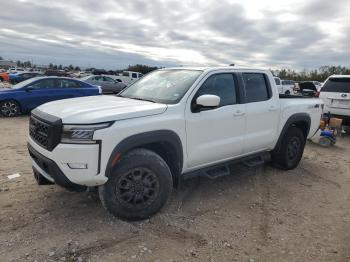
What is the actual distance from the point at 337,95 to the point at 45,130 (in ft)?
29.1

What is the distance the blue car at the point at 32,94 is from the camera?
36.8 feet

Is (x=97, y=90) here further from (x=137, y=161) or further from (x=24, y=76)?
(x=24, y=76)

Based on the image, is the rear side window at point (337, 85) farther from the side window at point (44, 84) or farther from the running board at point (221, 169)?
the side window at point (44, 84)

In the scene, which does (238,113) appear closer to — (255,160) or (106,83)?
(255,160)

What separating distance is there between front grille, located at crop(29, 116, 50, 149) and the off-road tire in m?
3.80

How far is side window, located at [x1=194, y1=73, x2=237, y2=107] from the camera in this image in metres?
4.43

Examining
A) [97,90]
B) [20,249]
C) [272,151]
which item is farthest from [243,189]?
[97,90]

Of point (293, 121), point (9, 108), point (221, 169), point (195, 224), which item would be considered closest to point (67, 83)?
point (9, 108)

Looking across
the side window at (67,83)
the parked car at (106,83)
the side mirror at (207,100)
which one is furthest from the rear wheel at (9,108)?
the parked car at (106,83)

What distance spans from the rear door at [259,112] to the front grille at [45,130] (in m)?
2.65

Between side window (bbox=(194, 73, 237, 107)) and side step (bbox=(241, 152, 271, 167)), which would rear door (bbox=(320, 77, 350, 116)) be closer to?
side step (bbox=(241, 152, 271, 167))

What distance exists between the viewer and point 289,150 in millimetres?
6020

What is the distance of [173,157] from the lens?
13.4ft

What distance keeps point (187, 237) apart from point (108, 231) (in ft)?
2.81
